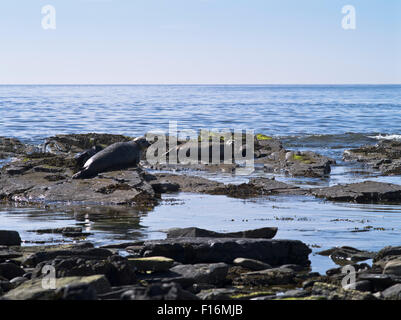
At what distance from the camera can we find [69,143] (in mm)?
26281

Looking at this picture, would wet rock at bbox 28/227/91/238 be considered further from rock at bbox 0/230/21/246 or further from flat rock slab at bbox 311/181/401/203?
flat rock slab at bbox 311/181/401/203

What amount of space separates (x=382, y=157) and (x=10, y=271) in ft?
59.7

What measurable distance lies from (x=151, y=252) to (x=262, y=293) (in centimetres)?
184

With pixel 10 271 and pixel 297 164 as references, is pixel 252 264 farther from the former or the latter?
pixel 297 164

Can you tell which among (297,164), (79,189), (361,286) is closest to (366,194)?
(297,164)

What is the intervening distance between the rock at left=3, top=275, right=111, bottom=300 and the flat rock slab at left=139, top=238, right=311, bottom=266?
1871 mm

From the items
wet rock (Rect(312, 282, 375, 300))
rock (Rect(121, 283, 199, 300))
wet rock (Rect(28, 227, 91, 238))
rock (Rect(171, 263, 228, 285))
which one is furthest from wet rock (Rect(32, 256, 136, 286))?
wet rock (Rect(28, 227, 91, 238))

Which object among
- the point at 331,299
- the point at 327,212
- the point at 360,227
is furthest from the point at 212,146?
the point at 331,299

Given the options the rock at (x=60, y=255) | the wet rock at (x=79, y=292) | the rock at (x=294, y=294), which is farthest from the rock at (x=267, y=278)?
the wet rock at (x=79, y=292)

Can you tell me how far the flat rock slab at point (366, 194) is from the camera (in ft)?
46.1

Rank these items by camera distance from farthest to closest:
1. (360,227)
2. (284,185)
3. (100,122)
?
(100,122) < (284,185) < (360,227)

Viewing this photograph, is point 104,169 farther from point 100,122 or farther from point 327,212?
point 100,122

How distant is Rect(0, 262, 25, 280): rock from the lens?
23.2ft
